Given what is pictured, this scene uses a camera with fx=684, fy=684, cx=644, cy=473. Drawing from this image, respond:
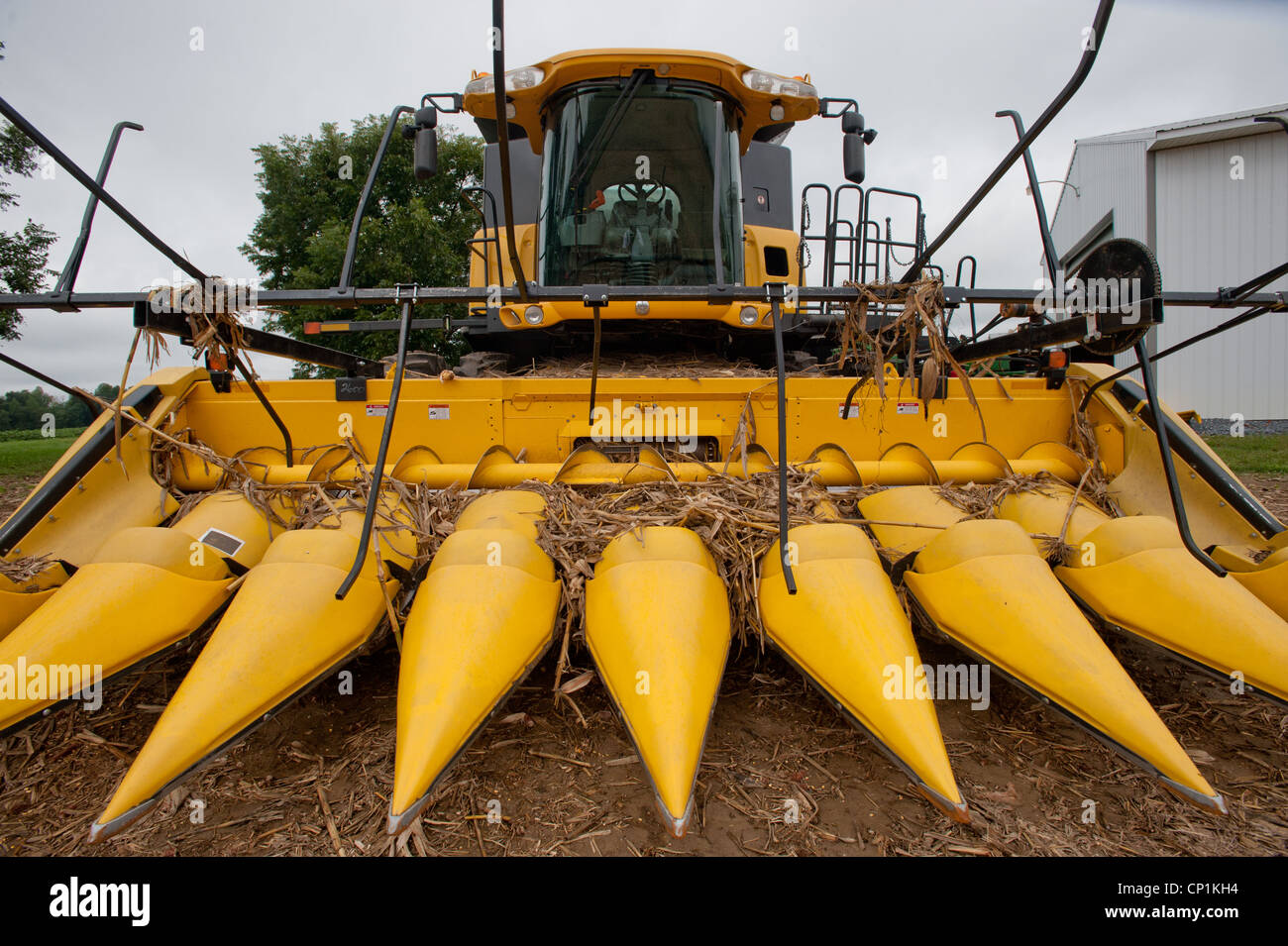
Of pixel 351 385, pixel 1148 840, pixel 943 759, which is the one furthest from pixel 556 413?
pixel 1148 840

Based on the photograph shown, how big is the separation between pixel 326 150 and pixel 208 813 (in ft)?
77.0

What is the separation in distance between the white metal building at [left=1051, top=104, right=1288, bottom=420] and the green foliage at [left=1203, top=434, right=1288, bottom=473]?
36.7 inches

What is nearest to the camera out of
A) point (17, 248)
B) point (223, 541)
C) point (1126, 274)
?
point (223, 541)

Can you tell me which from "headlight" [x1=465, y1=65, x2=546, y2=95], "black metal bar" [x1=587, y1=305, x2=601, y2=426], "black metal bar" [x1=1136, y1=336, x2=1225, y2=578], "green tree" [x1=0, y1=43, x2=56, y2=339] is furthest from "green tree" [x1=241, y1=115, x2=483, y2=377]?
"black metal bar" [x1=1136, y1=336, x2=1225, y2=578]

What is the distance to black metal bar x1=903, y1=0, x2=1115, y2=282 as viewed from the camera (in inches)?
67.1

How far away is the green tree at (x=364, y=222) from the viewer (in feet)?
52.8

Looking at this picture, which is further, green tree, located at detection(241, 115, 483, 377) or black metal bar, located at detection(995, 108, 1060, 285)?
green tree, located at detection(241, 115, 483, 377)

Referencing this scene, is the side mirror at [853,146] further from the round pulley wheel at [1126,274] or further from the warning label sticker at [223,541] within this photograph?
the warning label sticker at [223,541]

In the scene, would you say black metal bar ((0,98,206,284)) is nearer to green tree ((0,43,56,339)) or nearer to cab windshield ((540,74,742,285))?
cab windshield ((540,74,742,285))

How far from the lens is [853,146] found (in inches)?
150

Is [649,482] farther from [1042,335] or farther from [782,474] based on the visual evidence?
[1042,335]

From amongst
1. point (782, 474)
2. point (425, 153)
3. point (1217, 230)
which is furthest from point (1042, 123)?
point (1217, 230)

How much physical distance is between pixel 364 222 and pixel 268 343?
51.3 ft

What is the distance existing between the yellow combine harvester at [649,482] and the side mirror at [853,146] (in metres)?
0.03
